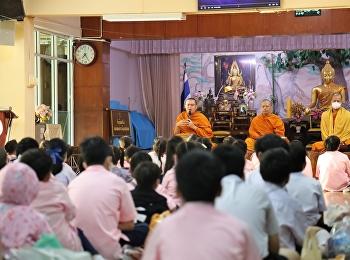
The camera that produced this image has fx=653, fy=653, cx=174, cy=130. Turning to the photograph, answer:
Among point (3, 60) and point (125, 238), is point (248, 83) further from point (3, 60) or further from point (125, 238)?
point (125, 238)

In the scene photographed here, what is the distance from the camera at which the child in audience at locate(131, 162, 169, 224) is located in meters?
4.48

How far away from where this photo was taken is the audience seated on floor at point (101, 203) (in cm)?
389

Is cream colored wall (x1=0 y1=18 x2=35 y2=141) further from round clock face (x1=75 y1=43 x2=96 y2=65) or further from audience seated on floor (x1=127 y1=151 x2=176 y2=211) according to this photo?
audience seated on floor (x1=127 y1=151 x2=176 y2=211)

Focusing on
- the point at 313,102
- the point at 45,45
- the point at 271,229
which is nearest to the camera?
the point at 271,229

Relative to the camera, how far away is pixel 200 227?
2178 millimetres

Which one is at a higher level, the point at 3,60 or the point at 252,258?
the point at 3,60

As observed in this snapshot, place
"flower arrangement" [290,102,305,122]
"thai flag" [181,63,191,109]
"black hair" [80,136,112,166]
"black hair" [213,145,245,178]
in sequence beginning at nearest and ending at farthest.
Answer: "black hair" [213,145,245,178]
"black hair" [80,136,112,166]
"flower arrangement" [290,102,305,122]
"thai flag" [181,63,191,109]

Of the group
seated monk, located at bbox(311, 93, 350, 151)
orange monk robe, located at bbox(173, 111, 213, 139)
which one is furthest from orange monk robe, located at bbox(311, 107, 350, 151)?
orange monk robe, located at bbox(173, 111, 213, 139)

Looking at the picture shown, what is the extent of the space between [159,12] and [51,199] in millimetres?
6936

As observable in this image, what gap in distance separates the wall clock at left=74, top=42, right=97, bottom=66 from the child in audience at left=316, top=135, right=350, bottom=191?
5.85 metres

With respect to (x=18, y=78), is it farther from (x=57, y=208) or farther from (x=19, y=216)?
(x=19, y=216)

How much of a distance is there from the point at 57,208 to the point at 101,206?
36 cm

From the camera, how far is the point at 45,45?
1247 centimetres

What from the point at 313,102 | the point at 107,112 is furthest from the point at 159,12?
the point at 313,102
